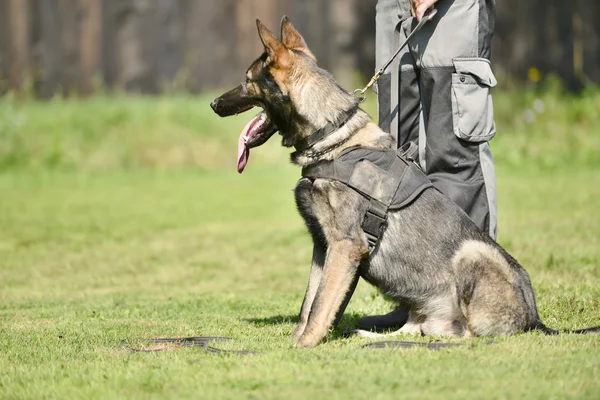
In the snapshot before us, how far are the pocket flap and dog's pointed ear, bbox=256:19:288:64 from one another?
1.03m

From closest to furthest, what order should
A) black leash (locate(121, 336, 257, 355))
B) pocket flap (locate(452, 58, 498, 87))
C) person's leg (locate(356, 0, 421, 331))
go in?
1. black leash (locate(121, 336, 257, 355))
2. pocket flap (locate(452, 58, 498, 87))
3. person's leg (locate(356, 0, 421, 331))

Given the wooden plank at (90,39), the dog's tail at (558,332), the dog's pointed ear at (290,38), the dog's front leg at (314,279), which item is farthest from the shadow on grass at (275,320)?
the wooden plank at (90,39)

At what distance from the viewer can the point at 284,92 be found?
461 centimetres

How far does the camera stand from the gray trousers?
4988 millimetres

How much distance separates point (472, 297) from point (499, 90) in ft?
29.7

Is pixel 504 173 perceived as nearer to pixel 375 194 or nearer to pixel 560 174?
pixel 560 174

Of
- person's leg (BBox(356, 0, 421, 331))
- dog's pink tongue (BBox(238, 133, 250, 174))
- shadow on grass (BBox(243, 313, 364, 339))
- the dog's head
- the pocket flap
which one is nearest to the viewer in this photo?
the dog's head

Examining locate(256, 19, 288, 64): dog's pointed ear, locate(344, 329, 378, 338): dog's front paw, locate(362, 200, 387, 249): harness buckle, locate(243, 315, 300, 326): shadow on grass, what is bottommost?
locate(243, 315, 300, 326): shadow on grass

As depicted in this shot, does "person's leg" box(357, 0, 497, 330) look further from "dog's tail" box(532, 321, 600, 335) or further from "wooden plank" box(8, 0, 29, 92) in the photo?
"wooden plank" box(8, 0, 29, 92)

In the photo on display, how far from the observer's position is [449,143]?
506 centimetres

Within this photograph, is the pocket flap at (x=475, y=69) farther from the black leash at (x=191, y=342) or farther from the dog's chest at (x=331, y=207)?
the black leash at (x=191, y=342)

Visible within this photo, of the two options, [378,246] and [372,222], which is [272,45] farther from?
[378,246]

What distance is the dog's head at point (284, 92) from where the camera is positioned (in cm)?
458

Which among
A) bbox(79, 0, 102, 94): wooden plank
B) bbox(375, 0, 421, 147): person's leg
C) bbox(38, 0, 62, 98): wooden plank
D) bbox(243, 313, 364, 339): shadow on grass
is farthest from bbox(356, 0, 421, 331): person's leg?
bbox(38, 0, 62, 98): wooden plank
